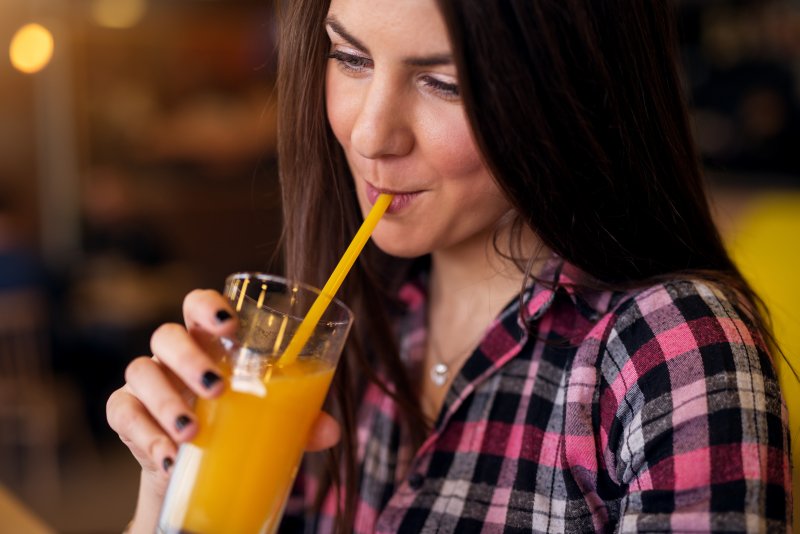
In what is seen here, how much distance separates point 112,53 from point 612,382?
19.0ft

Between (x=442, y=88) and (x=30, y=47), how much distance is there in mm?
798

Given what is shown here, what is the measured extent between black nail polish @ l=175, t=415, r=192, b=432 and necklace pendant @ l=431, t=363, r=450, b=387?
574 mm

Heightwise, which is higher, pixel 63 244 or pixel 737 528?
pixel 737 528

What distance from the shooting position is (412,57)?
1133 mm

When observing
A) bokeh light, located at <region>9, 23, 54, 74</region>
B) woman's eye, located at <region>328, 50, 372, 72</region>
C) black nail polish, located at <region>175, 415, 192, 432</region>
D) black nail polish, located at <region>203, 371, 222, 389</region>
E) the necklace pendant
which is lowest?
the necklace pendant

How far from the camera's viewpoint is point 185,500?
1.06 metres

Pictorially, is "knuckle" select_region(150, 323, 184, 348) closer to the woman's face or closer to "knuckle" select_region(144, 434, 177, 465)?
"knuckle" select_region(144, 434, 177, 465)

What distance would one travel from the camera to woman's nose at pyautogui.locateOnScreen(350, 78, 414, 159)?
117 cm

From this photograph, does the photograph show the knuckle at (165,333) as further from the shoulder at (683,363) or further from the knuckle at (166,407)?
the shoulder at (683,363)

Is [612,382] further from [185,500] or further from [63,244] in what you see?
[63,244]

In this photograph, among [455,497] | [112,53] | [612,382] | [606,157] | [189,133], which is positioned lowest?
[189,133]

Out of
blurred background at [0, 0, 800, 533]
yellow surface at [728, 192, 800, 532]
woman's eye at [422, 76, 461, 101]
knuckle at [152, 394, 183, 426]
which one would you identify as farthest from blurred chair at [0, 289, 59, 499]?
woman's eye at [422, 76, 461, 101]

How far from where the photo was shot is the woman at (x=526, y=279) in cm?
105

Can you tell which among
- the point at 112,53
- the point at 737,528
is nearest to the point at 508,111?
the point at 737,528
